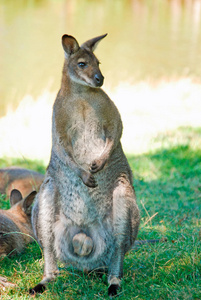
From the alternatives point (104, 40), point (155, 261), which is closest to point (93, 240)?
point (155, 261)

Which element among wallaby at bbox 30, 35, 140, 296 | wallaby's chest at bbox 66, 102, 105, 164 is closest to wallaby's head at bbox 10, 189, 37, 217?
wallaby at bbox 30, 35, 140, 296

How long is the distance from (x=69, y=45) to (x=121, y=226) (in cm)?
142

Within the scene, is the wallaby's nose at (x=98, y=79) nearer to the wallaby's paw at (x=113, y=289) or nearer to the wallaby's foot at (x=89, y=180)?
the wallaby's foot at (x=89, y=180)

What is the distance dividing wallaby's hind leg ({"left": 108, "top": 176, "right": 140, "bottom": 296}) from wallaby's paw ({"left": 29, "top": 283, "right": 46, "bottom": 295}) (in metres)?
0.48

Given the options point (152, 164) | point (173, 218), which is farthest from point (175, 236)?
point (152, 164)

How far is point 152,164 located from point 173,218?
1.88m

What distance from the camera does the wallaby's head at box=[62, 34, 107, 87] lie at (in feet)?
10.9

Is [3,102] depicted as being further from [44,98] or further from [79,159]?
[79,159]

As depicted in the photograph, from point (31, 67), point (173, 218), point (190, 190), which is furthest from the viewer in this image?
point (31, 67)

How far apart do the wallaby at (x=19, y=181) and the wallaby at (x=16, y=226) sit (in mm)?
816

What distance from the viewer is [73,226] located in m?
3.46

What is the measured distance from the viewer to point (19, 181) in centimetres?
588

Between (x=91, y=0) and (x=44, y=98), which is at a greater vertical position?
(x=91, y=0)

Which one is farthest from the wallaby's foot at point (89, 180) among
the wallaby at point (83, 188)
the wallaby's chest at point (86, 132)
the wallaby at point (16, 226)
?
the wallaby at point (16, 226)
